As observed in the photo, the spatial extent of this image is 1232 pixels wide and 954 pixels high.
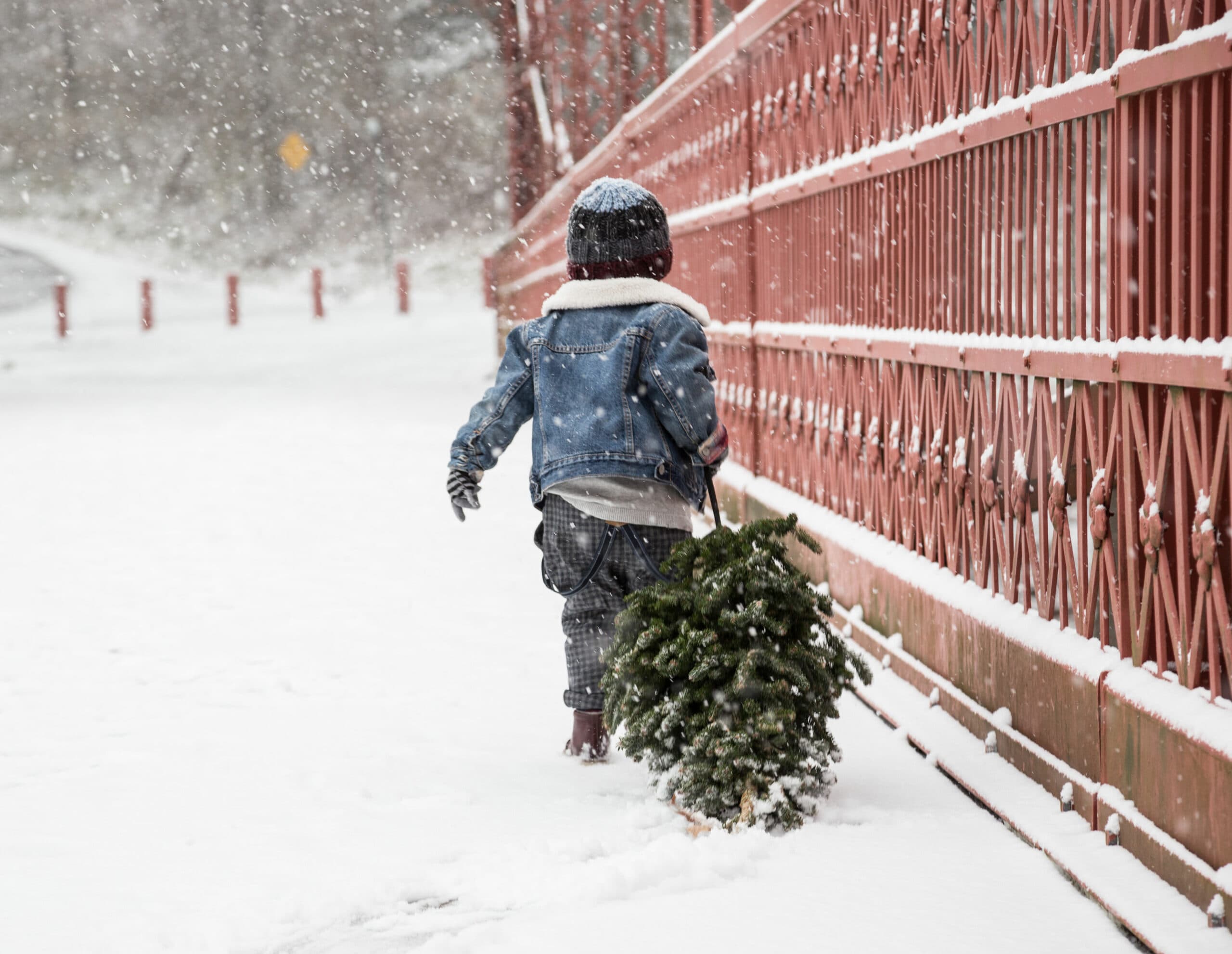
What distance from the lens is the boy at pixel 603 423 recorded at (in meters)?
3.87

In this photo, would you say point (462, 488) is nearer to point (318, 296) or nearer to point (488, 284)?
point (488, 284)

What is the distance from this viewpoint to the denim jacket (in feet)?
12.6

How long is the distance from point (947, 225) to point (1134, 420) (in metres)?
1.50

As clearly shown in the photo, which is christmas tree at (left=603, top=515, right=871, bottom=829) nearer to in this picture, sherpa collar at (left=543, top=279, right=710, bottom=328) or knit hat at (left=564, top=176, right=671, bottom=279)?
sherpa collar at (left=543, top=279, right=710, bottom=328)

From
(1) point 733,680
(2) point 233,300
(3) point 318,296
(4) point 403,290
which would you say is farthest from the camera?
(4) point 403,290

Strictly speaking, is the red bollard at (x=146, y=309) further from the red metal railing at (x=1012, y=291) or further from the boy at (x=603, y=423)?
the boy at (x=603, y=423)

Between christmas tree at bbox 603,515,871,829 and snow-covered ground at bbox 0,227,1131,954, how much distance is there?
0.12m

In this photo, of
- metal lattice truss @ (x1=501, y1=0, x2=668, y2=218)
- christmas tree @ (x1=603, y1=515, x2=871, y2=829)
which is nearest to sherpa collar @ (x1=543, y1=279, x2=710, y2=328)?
christmas tree @ (x1=603, y1=515, x2=871, y2=829)

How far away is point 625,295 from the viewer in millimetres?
3916

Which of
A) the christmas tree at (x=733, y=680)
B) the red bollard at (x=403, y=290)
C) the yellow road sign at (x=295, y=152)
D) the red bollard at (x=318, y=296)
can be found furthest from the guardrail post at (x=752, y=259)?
the yellow road sign at (x=295, y=152)

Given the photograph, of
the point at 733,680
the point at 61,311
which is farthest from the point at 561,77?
the point at 733,680

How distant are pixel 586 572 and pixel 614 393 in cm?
49

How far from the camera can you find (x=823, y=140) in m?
5.82

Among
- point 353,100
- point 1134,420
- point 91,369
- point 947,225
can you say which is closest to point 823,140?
point 947,225
